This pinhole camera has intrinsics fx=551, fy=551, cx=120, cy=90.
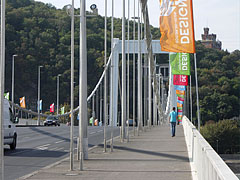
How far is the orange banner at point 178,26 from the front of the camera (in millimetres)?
20938

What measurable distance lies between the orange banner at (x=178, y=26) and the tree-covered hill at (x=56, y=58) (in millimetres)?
6666

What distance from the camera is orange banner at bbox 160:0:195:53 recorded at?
20938mm

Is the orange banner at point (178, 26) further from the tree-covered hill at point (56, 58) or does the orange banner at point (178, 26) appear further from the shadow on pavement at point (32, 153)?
the tree-covered hill at point (56, 58)

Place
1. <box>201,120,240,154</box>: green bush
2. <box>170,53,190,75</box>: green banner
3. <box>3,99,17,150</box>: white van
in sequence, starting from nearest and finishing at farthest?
<box>3,99,17,150</box>: white van → <box>170,53,190,75</box>: green banner → <box>201,120,240,154</box>: green bush

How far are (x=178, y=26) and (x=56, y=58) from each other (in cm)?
3964

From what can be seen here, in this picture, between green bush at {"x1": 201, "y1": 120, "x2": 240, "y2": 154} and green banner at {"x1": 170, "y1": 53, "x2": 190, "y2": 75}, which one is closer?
green banner at {"x1": 170, "y1": 53, "x2": 190, "y2": 75}

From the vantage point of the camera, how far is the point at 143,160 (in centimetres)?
1666

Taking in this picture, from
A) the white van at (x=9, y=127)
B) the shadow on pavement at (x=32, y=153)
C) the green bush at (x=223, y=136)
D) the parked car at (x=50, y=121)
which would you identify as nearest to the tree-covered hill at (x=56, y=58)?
the parked car at (x=50, y=121)

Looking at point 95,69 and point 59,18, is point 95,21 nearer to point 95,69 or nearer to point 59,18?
point 59,18

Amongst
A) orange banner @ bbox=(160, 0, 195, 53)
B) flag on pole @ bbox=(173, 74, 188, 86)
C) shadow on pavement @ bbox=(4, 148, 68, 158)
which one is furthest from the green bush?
shadow on pavement @ bbox=(4, 148, 68, 158)

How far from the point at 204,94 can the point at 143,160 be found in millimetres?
96828

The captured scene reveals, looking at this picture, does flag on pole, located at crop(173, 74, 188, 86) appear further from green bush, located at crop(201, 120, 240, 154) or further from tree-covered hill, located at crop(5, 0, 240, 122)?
green bush, located at crop(201, 120, 240, 154)

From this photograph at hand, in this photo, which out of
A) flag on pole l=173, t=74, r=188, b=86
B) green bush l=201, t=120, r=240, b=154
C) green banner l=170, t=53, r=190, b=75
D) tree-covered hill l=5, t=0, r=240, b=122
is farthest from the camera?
green bush l=201, t=120, r=240, b=154

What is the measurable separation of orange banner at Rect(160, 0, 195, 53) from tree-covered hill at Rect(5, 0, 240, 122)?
667 cm
